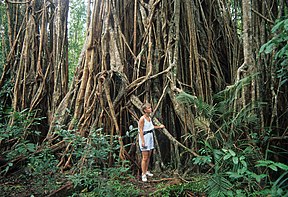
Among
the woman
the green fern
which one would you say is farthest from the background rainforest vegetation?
the woman

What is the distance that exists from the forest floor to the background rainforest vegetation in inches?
0.6

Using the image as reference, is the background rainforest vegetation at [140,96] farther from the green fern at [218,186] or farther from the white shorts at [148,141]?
the white shorts at [148,141]

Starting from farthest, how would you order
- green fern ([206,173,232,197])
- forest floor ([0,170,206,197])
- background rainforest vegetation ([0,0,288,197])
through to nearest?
background rainforest vegetation ([0,0,288,197]) → forest floor ([0,170,206,197]) → green fern ([206,173,232,197])

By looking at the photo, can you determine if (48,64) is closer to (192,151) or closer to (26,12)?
(26,12)

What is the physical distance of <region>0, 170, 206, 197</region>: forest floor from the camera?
3195 millimetres

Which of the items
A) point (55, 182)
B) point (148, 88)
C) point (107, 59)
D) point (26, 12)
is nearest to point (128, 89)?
point (148, 88)

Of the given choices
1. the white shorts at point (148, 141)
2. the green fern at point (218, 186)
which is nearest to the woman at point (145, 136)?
the white shorts at point (148, 141)

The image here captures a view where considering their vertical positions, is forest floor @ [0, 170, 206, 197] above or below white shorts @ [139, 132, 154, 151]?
below

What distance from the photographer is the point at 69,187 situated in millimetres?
3434

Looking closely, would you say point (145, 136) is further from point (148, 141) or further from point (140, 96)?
point (140, 96)

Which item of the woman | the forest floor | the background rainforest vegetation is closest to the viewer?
the forest floor

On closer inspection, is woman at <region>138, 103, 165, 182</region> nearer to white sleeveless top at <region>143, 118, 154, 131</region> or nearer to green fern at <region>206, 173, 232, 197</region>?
white sleeveless top at <region>143, 118, 154, 131</region>

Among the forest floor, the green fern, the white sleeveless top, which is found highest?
the white sleeveless top

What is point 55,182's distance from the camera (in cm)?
362
